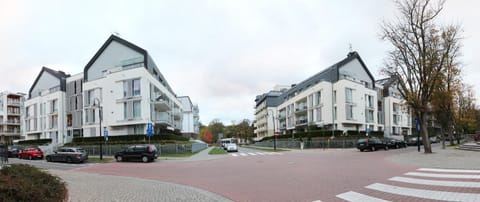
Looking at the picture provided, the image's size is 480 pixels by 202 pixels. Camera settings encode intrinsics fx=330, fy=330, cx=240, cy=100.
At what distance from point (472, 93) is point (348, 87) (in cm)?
1667

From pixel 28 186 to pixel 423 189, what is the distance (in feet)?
31.2

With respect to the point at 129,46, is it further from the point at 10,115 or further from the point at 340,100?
the point at 10,115

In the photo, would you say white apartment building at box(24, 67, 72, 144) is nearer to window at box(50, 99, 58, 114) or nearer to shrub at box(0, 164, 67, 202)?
window at box(50, 99, 58, 114)

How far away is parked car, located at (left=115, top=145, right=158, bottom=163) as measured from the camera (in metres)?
26.7

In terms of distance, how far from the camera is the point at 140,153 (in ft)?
88.4

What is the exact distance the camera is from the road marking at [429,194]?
7931mm

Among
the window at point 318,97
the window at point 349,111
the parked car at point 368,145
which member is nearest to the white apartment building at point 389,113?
the window at point 349,111

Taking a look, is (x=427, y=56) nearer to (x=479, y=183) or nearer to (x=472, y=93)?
(x=479, y=183)

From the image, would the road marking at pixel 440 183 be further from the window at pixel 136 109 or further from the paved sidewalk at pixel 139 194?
the window at pixel 136 109

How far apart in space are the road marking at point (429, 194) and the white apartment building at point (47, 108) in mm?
50620

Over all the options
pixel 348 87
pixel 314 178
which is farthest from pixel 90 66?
pixel 314 178

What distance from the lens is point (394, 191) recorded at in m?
9.15

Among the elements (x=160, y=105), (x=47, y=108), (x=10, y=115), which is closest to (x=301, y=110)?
(x=160, y=105)

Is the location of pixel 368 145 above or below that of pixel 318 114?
below
